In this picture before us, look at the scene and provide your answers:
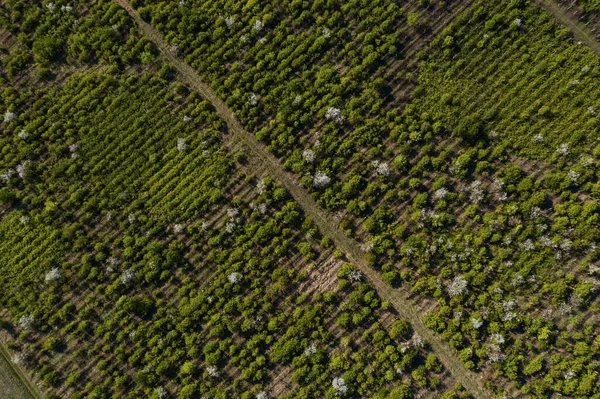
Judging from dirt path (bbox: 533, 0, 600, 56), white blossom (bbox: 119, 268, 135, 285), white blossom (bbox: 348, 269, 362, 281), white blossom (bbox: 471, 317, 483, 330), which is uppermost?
white blossom (bbox: 119, 268, 135, 285)

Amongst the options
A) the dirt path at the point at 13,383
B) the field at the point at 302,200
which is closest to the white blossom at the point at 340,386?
the field at the point at 302,200

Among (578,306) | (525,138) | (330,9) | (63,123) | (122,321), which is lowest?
(578,306)

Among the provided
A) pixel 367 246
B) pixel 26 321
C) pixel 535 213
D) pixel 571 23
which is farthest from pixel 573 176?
pixel 26 321

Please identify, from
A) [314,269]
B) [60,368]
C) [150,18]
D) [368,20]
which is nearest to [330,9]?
[368,20]

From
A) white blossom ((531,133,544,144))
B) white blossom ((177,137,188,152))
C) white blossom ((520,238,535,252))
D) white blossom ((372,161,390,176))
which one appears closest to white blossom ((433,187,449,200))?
white blossom ((372,161,390,176))

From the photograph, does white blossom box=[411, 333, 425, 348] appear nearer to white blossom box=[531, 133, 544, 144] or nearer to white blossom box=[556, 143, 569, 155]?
white blossom box=[531, 133, 544, 144]

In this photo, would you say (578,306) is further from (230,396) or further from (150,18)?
(150,18)
